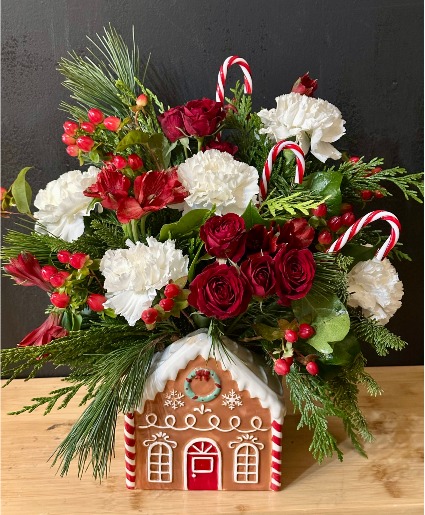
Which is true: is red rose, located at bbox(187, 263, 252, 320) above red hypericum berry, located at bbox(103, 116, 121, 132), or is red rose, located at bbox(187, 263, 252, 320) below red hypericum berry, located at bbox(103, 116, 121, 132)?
below

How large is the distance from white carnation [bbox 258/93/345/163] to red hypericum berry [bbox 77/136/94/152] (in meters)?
0.28

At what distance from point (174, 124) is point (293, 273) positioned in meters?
0.31

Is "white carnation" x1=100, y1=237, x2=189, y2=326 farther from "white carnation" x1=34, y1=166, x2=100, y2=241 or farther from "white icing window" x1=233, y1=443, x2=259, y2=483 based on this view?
Result: "white icing window" x1=233, y1=443, x2=259, y2=483

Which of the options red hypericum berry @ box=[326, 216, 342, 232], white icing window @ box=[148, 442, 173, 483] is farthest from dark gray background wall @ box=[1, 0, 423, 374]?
white icing window @ box=[148, 442, 173, 483]

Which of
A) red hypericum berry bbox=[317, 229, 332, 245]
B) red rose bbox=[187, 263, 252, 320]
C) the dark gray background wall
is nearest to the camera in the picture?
red rose bbox=[187, 263, 252, 320]

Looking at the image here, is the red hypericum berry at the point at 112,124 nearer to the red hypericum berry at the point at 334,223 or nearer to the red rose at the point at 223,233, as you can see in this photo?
the red rose at the point at 223,233

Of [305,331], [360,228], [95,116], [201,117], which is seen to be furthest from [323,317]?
[95,116]

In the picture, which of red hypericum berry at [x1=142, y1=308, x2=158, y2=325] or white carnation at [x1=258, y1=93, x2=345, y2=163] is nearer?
red hypericum berry at [x1=142, y1=308, x2=158, y2=325]

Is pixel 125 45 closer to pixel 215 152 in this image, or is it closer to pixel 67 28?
pixel 67 28

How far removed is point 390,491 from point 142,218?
59 cm

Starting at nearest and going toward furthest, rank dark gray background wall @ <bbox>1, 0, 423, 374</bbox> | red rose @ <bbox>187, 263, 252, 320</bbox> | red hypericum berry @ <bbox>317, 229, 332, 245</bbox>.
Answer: red rose @ <bbox>187, 263, 252, 320</bbox>, red hypericum berry @ <bbox>317, 229, 332, 245</bbox>, dark gray background wall @ <bbox>1, 0, 423, 374</bbox>

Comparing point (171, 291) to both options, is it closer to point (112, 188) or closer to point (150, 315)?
point (150, 315)

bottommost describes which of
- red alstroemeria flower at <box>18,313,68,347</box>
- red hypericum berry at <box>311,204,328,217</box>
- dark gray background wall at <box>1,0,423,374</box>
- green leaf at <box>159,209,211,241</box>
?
red alstroemeria flower at <box>18,313,68,347</box>

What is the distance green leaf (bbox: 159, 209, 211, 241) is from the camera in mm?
826
